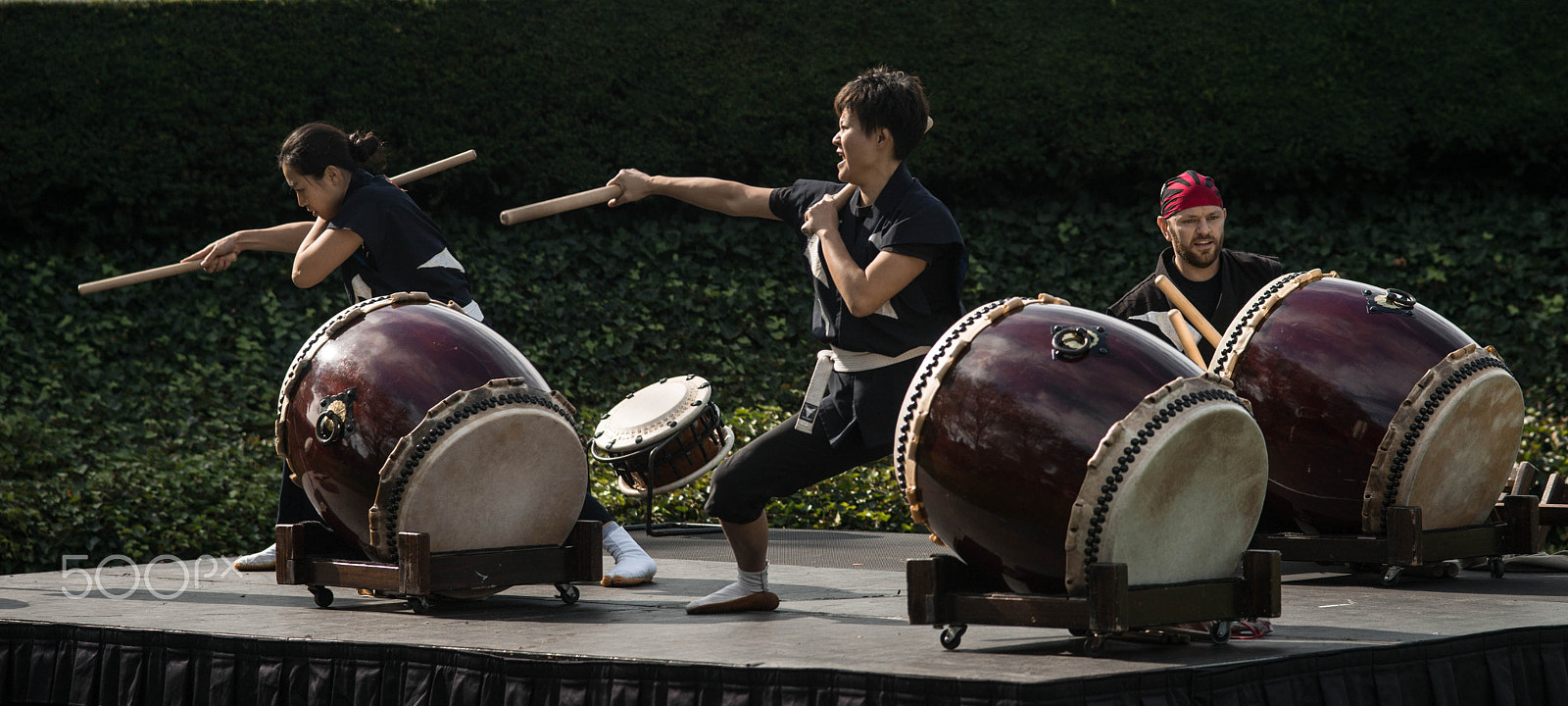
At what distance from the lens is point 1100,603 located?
2.72 metres

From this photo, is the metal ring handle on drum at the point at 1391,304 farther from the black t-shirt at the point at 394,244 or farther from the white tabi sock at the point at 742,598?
the black t-shirt at the point at 394,244

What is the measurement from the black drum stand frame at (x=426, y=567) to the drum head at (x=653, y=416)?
54.4 inches

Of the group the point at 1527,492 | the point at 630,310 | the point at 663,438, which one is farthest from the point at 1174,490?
the point at 630,310

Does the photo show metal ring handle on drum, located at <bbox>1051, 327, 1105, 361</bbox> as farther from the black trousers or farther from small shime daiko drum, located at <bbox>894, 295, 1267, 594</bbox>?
the black trousers

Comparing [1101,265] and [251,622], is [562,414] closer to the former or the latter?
[251,622]

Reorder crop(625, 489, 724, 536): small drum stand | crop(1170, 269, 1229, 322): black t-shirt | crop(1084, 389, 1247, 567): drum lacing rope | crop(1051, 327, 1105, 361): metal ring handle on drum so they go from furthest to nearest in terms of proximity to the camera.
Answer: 1. crop(625, 489, 724, 536): small drum stand
2. crop(1170, 269, 1229, 322): black t-shirt
3. crop(1051, 327, 1105, 361): metal ring handle on drum
4. crop(1084, 389, 1247, 567): drum lacing rope

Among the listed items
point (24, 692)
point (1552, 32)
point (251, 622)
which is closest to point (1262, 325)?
point (251, 622)

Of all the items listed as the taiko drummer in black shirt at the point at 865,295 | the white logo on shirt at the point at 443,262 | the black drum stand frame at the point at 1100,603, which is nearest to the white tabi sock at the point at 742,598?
the taiko drummer in black shirt at the point at 865,295

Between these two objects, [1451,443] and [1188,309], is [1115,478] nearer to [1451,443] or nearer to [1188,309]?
[1451,443]

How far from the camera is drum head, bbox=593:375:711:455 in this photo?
5.39m

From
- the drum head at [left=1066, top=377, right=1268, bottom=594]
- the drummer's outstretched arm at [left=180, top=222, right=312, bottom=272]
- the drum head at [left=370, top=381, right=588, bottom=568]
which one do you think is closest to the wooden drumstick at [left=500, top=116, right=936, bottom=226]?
the drum head at [left=370, top=381, right=588, bottom=568]

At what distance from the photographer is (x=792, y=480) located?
352 cm

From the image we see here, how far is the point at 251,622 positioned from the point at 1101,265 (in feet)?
20.2

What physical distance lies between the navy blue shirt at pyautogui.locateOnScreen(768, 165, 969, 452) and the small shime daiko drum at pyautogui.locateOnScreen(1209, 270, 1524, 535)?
932 millimetres
